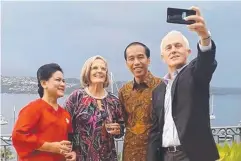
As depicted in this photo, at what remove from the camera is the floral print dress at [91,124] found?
125 inches

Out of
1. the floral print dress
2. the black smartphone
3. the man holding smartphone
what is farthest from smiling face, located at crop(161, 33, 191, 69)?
the floral print dress

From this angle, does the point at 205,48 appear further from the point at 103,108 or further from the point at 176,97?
the point at 103,108

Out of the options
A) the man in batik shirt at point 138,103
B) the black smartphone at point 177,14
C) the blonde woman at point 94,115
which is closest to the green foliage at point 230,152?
the man in batik shirt at point 138,103

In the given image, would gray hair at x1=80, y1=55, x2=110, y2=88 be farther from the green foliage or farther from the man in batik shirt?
the green foliage

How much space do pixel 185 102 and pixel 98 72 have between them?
75 cm

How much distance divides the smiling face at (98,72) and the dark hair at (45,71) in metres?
0.23

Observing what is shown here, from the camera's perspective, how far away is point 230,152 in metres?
3.75

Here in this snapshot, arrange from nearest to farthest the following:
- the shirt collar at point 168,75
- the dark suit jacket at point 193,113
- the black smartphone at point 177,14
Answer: the black smartphone at point 177,14 < the dark suit jacket at point 193,113 < the shirt collar at point 168,75

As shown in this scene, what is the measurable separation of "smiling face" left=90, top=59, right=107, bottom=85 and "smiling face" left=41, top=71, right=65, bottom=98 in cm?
21

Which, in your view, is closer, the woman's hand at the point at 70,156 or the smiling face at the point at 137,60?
the woman's hand at the point at 70,156

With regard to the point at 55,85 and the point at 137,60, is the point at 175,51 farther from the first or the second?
the point at 55,85

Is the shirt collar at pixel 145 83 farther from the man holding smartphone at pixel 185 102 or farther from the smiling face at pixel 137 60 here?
the man holding smartphone at pixel 185 102

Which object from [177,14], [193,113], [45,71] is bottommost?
[193,113]

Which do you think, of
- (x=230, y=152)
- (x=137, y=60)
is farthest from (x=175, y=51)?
(x=230, y=152)
